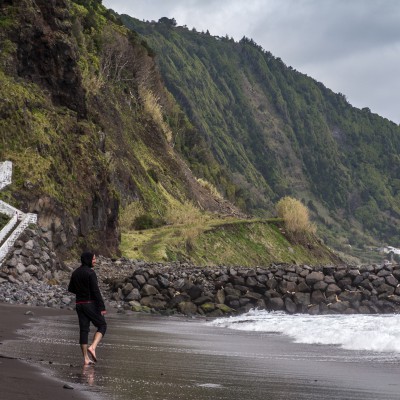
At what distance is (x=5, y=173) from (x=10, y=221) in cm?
356

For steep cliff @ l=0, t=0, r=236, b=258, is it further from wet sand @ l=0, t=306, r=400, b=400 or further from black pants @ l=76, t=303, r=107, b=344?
black pants @ l=76, t=303, r=107, b=344

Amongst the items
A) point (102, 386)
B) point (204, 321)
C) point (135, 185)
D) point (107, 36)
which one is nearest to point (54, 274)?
point (204, 321)

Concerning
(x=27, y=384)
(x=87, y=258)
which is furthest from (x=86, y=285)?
(x=27, y=384)

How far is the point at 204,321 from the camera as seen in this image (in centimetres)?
2534

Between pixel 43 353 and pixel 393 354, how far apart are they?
6.11 metres

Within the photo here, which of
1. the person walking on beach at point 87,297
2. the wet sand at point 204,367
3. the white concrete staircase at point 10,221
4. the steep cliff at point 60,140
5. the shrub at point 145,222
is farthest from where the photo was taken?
the shrub at point 145,222

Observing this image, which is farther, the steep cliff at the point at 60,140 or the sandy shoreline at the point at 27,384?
the steep cliff at the point at 60,140

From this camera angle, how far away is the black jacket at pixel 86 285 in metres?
11.1

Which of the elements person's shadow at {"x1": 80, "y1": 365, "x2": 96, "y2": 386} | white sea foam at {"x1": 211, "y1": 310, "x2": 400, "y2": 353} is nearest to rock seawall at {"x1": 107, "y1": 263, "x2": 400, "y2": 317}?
white sea foam at {"x1": 211, "y1": 310, "x2": 400, "y2": 353}

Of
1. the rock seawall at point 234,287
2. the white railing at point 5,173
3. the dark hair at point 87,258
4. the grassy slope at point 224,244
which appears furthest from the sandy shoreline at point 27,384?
the grassy slope at point 224,244

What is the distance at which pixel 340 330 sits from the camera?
17672mm

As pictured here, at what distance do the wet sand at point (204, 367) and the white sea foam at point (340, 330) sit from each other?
611 millimetres

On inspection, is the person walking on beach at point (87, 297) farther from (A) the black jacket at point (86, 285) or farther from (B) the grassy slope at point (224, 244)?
(B) the grassy slope at point (224, 244)

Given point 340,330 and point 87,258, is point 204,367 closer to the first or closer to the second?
point 87,258
